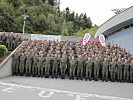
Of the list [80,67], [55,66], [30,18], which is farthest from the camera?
[30,18]

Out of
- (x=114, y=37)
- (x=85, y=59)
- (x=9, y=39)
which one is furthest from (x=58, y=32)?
(x=85, y=59)

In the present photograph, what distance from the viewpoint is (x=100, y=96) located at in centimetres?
1129

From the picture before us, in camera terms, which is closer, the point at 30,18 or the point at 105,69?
the point at 105,69

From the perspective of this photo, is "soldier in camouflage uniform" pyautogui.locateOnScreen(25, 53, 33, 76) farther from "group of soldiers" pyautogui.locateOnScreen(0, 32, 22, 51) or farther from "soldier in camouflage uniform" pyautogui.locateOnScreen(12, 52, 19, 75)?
"group of soldiers" pyautogui.locateOnScreen(0, 32, 22, 51)

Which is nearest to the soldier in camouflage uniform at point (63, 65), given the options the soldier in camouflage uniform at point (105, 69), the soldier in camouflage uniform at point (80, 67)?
the soldier in camouflage uniform at point (80, 67)

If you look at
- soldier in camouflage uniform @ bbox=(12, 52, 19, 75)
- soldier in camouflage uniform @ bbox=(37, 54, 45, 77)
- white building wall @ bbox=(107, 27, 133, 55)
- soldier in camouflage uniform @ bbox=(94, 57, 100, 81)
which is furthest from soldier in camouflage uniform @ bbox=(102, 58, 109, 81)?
white building wall @ bbox=(107, 27, 133, 55)

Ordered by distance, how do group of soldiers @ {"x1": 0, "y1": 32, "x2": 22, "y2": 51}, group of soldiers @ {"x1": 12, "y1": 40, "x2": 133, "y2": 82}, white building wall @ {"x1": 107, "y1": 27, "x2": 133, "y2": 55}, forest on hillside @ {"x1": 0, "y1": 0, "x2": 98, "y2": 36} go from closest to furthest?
1. group of soldiers @ {"x1": 12, "y1": 40, "x2": 133, "y2": 82}
2. group of soldiers @ {"x1": 0, "y1": 32, "x2": 22, "y2": 51}
3. white building wall @ {"x1": 107, "y1": 27, "x2": 133, "y2": 55}
4. forest on hillside @ {"x1": 0, "y1": 0, "x2": 98, "y2": 36}

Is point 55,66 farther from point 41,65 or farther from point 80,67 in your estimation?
point 80,67

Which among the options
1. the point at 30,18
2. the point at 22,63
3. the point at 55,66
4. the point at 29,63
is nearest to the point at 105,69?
→ the point at 55,66

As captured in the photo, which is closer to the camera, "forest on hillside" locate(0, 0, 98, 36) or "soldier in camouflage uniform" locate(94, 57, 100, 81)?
"soldier in camouflage uniform" locate(94, 57, 100, 81)

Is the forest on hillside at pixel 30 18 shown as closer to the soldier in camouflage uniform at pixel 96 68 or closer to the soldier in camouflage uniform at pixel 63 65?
the soldier in camouflage uniform at pixel 63 65

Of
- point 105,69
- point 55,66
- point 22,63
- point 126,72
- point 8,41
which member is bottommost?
point 126,72

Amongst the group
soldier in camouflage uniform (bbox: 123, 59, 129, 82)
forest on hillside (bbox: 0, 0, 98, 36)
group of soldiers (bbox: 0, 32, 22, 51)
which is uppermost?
forest on hillside (bbox: 0, 0, 98, 36)

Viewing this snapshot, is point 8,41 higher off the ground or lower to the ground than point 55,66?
higher
